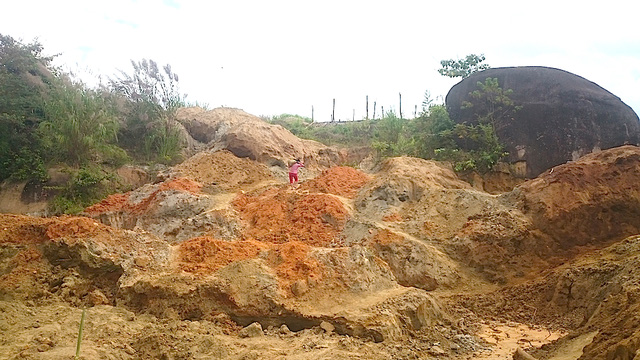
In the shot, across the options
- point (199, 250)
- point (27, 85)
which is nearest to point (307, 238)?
point (199, 250)

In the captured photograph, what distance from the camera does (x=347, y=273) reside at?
7449 millimetres

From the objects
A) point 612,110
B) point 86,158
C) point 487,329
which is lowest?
point 487,329

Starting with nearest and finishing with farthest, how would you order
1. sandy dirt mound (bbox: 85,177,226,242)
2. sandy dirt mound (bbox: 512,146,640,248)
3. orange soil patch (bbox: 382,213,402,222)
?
sandy dirt mound (bbox: 512,146,640,248) → orange soil patch (bbox: 382,213,402,222) → sandy dirt mound (bbox: 85,177,226,242)

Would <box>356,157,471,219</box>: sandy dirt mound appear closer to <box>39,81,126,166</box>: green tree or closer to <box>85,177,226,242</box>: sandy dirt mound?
<box>85,177,226,242</box>: sandy dirt mound

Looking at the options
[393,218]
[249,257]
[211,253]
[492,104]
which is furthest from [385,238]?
[492,104]

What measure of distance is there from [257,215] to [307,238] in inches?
65.8

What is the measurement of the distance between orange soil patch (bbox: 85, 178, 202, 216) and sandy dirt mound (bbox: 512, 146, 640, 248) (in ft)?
28.3

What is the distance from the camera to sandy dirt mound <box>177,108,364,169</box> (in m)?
17.1

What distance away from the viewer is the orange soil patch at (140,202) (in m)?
13.5

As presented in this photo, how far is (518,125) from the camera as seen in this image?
48.6 ft

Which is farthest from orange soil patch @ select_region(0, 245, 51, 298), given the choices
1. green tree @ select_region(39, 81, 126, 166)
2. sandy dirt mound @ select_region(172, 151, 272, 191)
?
green tree @ select_region(39, 81, 126, 166)

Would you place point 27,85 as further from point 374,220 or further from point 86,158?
point 374,220

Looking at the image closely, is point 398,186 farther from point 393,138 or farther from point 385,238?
point 393,138

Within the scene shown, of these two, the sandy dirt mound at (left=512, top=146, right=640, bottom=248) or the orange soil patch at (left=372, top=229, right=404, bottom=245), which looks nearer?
the sandy dirt mound at (left=512, top=146, right=640, bottom=248)
